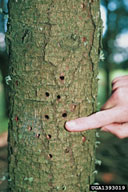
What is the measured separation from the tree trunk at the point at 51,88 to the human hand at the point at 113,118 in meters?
0.07

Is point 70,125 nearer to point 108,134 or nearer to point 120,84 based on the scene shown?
point 120,84

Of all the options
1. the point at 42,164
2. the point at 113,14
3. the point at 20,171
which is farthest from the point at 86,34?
the point at 113,14

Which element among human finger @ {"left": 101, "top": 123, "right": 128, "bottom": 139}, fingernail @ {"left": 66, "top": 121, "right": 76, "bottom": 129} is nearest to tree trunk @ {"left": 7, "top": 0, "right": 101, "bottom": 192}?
fingernail @ {"left": 66, "top": 121, "right": 76, "bottom": 129}

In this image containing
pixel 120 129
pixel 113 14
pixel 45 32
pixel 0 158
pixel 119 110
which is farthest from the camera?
pixel 113 14

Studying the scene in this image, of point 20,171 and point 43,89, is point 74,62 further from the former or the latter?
point 20,171

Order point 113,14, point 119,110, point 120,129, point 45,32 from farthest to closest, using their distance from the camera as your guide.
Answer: point 113,14 < point 120,129 < point 119,110 < point 45,32

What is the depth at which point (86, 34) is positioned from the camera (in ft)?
4.09

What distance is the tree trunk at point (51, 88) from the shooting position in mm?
1174

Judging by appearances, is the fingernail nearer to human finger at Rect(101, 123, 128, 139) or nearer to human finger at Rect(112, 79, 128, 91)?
human finger at Rect(101, 123, 128, 139)

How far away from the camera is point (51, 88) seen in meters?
1.21

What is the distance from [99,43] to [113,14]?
9842 millimetres

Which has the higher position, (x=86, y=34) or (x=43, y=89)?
(x=86, y=34)

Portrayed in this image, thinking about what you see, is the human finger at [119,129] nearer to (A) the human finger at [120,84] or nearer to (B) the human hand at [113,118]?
(B) the human hand at [113,118]

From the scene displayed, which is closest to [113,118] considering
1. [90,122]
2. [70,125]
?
[90,122]
